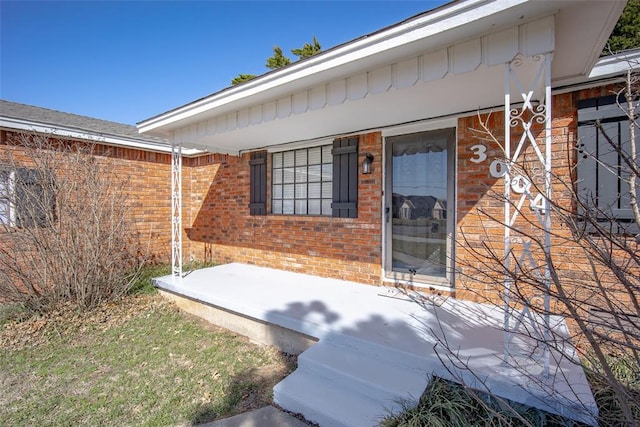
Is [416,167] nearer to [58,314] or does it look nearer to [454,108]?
[454,108]

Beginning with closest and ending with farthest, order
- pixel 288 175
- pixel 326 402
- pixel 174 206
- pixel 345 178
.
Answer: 1. pixel 326 402
2. pixel 345 178
3. pixel 174 206
4. pixel 288 175

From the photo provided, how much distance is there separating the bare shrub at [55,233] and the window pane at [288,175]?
2885mm

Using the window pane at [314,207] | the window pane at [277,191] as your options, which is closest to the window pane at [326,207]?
the window pane at [314,207]

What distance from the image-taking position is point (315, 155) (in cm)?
531

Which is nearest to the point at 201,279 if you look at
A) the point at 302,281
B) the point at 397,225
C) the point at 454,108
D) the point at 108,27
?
the point at 302,281

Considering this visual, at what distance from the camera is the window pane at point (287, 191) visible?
565 cm

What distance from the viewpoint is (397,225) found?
14.5 feet

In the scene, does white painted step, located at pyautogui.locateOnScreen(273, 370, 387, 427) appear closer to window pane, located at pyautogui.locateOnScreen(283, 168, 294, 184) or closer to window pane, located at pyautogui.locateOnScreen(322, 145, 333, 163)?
window pane, located at pyautogui.locateOnScreen(322, 145, 333, 163)

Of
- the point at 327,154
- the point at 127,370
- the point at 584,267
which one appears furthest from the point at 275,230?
the point at 584,267

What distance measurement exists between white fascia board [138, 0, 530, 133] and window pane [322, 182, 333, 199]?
82.9 inches

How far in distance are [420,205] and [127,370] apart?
4002 mm

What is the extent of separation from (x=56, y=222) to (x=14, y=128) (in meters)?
1.90

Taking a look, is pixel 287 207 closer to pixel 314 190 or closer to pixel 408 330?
pixel 314 190

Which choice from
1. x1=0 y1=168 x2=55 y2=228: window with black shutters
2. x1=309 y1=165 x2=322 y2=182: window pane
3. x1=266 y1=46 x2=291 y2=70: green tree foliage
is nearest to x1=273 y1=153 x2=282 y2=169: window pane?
x1=309 y1=165 x2=322 y2=182: window pane
